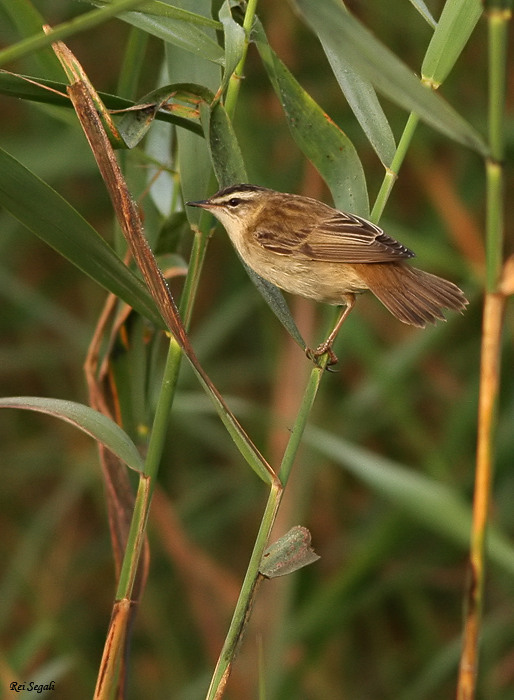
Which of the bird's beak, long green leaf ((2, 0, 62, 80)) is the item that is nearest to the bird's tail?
the bird's beak

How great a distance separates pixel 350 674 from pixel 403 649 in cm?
35

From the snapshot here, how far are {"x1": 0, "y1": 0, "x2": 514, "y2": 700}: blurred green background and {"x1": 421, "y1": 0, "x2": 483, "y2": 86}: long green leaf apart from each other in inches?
66.0

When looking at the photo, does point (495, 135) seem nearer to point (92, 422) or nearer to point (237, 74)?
point (237, 74)

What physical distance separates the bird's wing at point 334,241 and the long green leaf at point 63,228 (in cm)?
70

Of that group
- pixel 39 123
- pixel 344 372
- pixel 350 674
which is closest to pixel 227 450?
pixel 344 372

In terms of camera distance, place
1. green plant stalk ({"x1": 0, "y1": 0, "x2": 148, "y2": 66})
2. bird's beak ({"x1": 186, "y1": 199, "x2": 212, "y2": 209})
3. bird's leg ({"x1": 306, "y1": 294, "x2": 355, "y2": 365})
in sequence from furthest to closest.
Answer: bird's leg ({"x1": 306, "y1": 294, "x2": 355, "y2": 365}), bird's beak ({"x1": 186, "y1": 199, "x2": 212, "y2": 209}), green plant stalk ({"x1": 0, "y1": 0, "x2": 148, "y2": 66})

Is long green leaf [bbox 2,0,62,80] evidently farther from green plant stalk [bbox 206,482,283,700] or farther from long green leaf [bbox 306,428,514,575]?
long green leaf [bbox 306,428,514,575]

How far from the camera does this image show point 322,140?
6.46 feet

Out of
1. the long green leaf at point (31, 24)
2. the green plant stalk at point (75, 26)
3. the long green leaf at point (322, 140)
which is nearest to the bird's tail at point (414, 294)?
the long green leaf at point (322, 140)

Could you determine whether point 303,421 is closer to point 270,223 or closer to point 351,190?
point 351,190

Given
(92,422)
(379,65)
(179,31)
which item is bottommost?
(92,422)

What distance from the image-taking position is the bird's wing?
2.41 m

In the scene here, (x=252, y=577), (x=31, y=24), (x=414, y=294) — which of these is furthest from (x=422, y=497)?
(x=31, y=24)

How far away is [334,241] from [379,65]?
1.22 m
